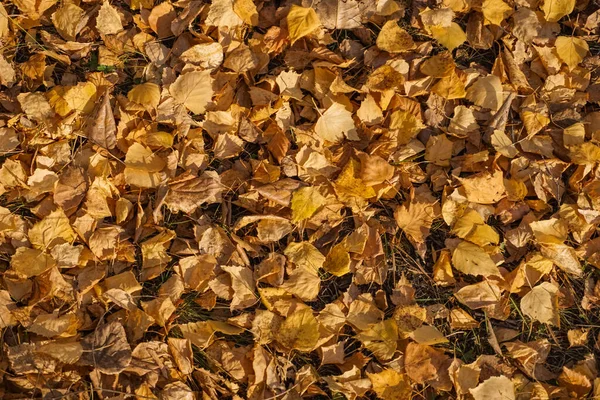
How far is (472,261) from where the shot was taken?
1970 millimetres

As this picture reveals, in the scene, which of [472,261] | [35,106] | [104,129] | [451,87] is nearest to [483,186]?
[472,261]

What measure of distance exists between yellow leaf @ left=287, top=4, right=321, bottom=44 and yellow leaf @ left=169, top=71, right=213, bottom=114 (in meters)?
0.36

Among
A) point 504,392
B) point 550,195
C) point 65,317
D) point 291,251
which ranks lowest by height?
point 504,392

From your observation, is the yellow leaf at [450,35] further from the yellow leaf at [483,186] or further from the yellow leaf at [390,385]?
the yellow leaf at [390,385]

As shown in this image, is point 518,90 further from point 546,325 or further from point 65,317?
point 65,317

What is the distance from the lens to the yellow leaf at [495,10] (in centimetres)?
222

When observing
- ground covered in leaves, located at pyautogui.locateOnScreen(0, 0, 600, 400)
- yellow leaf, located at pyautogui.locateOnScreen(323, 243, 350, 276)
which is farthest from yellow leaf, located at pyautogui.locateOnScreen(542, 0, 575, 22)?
yellow leaf, located at pyautogui.locateOnScreen(323, 243, 350, 276)

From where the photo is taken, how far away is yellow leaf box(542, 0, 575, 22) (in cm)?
223

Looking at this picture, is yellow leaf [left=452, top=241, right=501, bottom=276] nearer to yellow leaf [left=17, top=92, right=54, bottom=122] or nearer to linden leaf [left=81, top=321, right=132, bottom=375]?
linden leaf [left=81, top=321, right=132, bottom=375]

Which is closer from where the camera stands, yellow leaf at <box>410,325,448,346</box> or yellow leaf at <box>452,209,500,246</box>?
yellow leaf at <box>410,325,448,346</box>

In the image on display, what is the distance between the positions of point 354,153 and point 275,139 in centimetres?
28

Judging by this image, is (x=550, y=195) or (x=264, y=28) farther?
(x=264, y=28)

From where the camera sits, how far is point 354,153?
2074mm

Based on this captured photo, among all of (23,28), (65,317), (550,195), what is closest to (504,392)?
(550,195)
